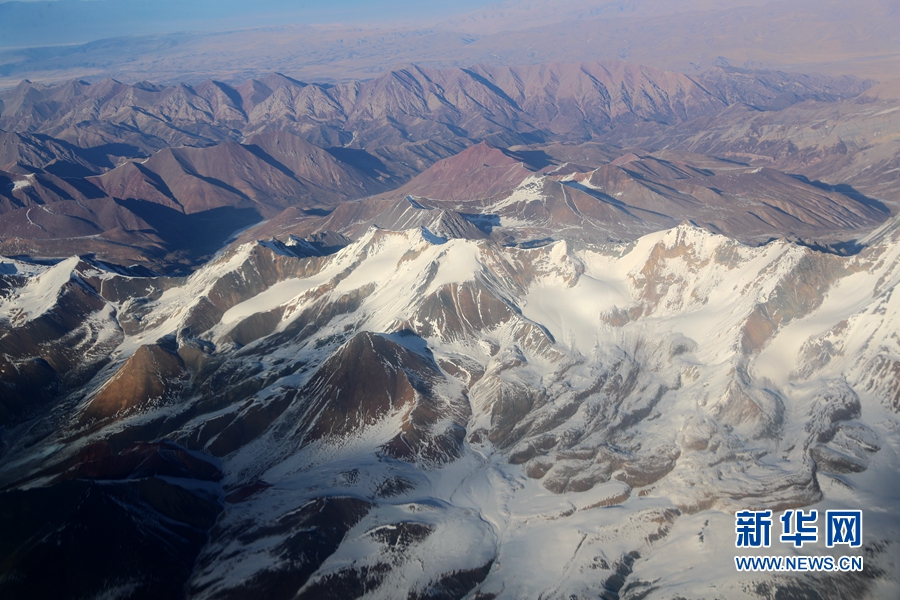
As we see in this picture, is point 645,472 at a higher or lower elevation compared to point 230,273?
lower

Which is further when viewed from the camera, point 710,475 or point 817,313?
point 817,313

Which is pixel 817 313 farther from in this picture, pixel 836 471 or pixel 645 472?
pixel 645 472

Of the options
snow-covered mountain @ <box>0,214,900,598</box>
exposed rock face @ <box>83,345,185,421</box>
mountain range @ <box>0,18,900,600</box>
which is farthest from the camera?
exposed rock face @ <box>83,345,185,421</box>

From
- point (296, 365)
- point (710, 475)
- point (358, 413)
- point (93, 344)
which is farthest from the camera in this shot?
point (93, 344)

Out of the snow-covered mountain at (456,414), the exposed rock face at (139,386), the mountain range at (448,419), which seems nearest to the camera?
the mountain range at (448,419)

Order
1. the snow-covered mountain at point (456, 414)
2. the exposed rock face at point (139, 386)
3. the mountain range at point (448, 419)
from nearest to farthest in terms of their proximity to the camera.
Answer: the mountain range at point (448, 419) → the snow-covered mountain at point (456, 414) → the exposed rock face at point (139, 386)

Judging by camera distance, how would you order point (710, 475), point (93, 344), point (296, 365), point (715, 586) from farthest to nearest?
point (93, 344), point (296, 365), point (710, 475), point (715, 586)

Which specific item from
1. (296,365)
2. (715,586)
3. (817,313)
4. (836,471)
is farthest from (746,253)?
(296,365)

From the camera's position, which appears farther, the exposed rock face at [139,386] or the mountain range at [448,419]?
the exposed rock face at [139,386]
